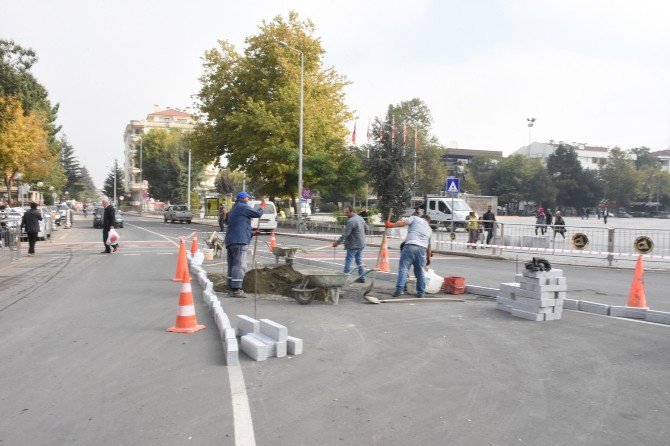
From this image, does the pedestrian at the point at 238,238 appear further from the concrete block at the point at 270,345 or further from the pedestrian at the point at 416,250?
the concrete block at the point at 270,345

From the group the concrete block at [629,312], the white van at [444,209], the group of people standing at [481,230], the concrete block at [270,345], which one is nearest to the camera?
the concrete block at [270,345]

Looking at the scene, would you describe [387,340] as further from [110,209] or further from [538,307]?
[110,209]

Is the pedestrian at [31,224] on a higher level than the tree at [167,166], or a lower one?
lower

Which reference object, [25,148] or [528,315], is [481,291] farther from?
[25,148]

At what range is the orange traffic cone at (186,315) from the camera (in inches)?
292

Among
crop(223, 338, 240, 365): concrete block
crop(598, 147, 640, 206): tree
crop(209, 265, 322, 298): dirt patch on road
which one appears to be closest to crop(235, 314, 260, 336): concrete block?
crop(223, 338, 240, 365): concrete block

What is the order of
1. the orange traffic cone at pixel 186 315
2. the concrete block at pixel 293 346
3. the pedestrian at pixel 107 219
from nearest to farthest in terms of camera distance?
the concrete block at pixel 293 346 < the orange traffic cone at pixel 186 315 < the pedestrian at pixel 107 219

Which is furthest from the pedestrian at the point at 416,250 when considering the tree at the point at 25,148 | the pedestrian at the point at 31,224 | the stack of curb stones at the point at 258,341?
the tree at the point at 25,148

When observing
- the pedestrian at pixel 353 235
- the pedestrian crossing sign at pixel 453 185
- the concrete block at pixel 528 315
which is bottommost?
the concrete block at pixel 528 315

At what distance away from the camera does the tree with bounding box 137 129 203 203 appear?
82062 millimetres

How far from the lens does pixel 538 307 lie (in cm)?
848

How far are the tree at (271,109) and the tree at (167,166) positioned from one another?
36308mm

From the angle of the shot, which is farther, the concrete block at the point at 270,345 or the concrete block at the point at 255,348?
the concrete block at the point at 270,345

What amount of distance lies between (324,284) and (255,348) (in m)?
3.51
